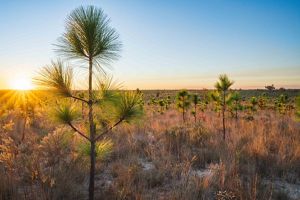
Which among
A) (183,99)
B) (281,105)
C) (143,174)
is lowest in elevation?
(143,174)

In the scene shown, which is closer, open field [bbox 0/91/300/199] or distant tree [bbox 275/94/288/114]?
open field [bbox 0/91/300/199]

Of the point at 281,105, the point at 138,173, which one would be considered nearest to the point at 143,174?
the point at 138,173

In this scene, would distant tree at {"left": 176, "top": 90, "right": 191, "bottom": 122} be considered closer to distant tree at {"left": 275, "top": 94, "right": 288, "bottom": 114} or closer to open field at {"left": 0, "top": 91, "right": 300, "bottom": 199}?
open field at {"left": 0, "top": 91, "right": 300, "bottom": 199}

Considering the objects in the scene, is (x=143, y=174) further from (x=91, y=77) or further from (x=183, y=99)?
(x=183, y=99)

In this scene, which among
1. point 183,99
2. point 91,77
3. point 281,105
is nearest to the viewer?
point 91,77

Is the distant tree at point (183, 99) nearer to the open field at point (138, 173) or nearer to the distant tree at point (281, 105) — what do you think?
the open field at point (138, 173)

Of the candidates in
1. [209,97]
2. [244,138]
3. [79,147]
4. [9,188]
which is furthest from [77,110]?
[209,97]

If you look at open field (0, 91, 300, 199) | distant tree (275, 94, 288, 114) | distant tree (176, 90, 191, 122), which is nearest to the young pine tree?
open field (0, 91, 300, 199)

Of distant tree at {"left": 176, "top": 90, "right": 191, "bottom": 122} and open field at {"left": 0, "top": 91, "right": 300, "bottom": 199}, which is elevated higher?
distant tree at {"left": 176, "top": 90, "right": 191, "bottom": 122}

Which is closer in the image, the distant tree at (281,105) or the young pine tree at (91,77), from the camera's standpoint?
the young pine tree at (91,77)

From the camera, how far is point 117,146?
24.4 feet

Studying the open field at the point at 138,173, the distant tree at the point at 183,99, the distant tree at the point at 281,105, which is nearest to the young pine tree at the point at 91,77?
the open field at the point at 138,173

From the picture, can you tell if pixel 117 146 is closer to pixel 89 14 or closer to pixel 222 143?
pixel 222 143

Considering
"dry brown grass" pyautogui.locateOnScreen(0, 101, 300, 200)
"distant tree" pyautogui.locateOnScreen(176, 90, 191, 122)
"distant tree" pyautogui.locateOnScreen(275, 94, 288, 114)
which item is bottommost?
"dry brown grass" pyautogui.locateOnScreen(0, 101, 300, 200)
